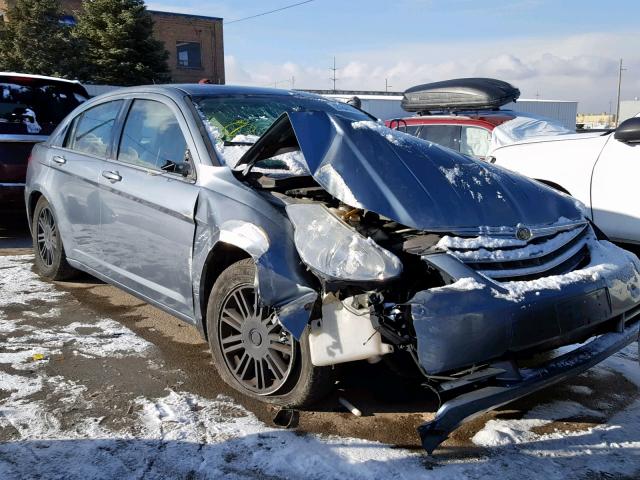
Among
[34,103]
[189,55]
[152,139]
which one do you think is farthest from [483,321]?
[189,55]

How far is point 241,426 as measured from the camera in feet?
9.77

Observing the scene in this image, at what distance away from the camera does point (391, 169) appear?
310 centimetres

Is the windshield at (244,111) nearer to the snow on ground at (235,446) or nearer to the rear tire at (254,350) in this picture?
the rear tire at (254,350)

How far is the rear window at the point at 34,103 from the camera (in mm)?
7184

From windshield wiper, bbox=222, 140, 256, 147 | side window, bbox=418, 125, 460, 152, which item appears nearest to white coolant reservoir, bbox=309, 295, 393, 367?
windshield wiper, bbox=222, 140, 256, 147

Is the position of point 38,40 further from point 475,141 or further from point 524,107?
point 475,141

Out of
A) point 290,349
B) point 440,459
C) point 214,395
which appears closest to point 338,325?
point 290,349

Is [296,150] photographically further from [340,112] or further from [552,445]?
[552,445]

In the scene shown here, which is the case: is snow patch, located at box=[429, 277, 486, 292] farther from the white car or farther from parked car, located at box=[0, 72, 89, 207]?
parked car, located at box=[0, 72, 89, 207]

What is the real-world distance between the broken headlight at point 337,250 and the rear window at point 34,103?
557 cm

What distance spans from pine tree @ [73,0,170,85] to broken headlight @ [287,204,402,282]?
26.7 m

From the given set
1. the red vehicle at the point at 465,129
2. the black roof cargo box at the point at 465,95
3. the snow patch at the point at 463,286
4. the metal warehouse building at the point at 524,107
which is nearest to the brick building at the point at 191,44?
the metal warehouse building at the point at 524,107

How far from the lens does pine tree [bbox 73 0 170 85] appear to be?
27641 millimetres

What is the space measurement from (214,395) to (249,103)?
6.72 ft
